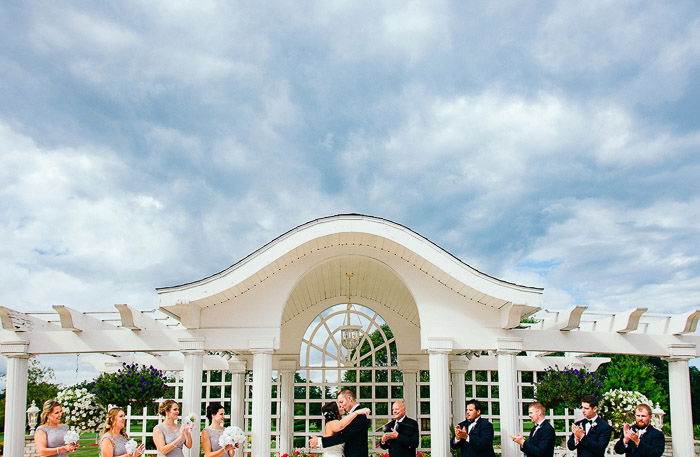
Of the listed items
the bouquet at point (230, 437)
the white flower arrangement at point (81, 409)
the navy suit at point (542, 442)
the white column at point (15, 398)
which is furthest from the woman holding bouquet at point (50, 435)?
the navy suit at point (542, 442)

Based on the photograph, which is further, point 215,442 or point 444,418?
point 444,418

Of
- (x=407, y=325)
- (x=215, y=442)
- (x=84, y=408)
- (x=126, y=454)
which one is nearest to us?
(x=126, y=454)

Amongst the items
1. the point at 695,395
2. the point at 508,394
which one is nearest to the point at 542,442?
the point at 508,394

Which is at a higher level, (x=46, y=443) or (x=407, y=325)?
(x=407, y=325)

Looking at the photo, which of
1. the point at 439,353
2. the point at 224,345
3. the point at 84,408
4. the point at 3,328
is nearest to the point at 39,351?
the point at 3,328

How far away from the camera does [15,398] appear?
10039mm

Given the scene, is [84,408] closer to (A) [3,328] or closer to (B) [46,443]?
(A) [3,328]

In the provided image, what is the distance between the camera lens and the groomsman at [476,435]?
26.9 feet

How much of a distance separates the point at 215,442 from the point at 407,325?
646cm

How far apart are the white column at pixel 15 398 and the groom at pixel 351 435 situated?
241 inches

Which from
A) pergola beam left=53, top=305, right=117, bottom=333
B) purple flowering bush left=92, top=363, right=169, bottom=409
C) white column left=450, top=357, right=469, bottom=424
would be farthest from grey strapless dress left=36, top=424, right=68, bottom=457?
white column left=450, top=357, right=469, bottom=424

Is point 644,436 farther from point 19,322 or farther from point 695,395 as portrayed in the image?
point 695,395

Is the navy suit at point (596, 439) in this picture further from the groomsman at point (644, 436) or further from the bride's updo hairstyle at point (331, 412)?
the bride's updo hairstyle at point (331, 412)

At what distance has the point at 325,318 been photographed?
1416 centimetres
